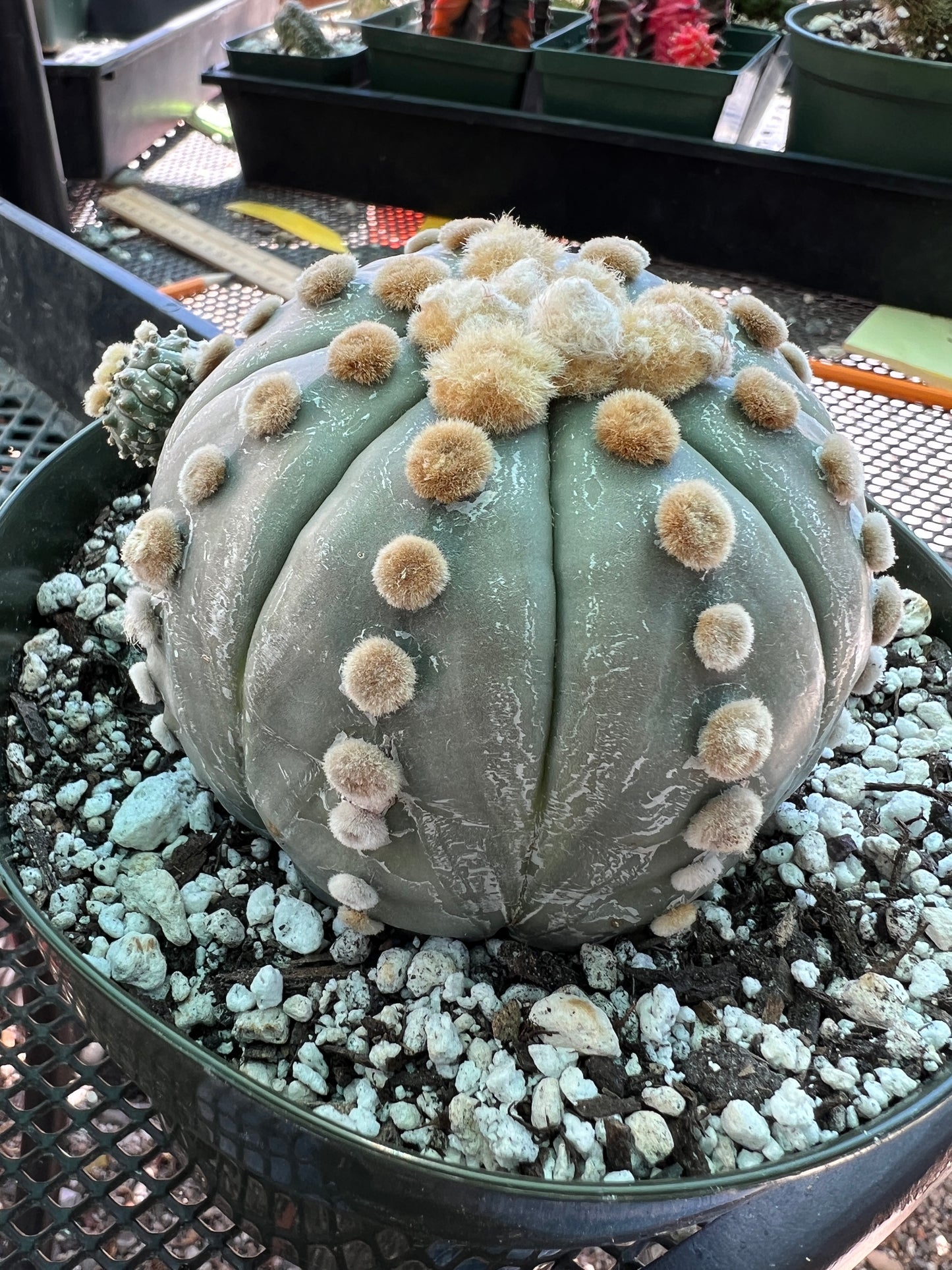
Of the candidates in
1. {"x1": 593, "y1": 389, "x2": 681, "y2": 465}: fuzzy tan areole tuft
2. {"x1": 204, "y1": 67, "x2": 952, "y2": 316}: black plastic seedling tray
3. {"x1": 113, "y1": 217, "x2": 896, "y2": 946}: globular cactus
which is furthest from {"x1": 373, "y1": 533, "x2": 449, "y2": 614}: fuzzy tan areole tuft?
{"x1": 204, "y1": 67, "x2": 952, "y2": 316}: black plastic seedling tray

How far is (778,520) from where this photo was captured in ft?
2.19

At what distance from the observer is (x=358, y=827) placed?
0.65m

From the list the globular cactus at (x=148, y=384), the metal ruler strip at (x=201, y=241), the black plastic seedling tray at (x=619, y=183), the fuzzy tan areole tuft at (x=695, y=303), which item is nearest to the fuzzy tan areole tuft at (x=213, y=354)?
the globular cactus at (x=148, y=384)

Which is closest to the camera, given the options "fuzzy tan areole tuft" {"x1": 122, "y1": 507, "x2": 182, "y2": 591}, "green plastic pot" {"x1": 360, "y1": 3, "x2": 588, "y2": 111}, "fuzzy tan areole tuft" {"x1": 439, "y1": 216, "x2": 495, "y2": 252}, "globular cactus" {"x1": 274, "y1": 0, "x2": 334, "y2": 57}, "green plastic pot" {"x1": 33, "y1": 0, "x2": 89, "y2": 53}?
"fuzzy tan areole tuft" {"x1": 122, "y1": 507, "x2": 182, "y2": 591}

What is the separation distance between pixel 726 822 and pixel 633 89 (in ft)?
4.73

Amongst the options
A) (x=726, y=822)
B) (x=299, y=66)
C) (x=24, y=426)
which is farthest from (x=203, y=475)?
(x=299, y=66)

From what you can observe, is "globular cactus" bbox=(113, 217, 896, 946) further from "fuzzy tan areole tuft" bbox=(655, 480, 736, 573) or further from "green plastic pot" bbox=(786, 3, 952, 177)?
"green plastic pot" bbox=(786, 3, 952, 177)

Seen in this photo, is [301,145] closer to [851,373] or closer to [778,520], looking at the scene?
[851,373]

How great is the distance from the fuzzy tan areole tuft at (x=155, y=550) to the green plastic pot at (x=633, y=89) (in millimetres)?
1344

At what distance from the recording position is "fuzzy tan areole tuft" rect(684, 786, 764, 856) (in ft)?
2.15

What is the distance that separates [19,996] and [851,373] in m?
1.34

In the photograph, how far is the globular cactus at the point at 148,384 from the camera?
86cm

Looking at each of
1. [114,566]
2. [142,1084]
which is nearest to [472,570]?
[142,1084]

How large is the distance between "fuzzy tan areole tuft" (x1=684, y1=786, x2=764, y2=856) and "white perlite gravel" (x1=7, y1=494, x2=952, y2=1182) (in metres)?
0.14
